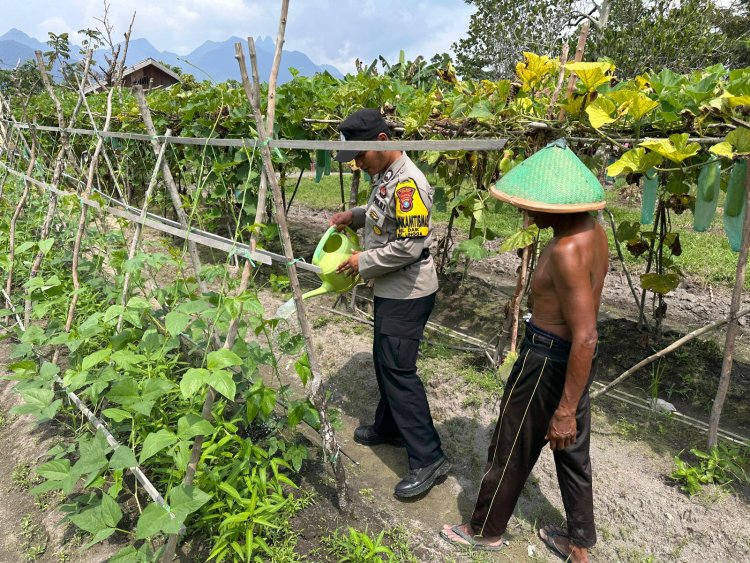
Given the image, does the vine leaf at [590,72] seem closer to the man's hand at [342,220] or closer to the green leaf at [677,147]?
the green leaf at [677,147]

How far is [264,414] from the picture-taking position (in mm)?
1936

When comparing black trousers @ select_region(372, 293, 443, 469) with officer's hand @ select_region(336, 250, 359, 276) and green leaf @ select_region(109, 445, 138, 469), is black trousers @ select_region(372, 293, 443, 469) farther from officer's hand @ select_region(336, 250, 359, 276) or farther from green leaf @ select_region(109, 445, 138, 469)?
green leaf @ select_region(109, 445, 138, 469)

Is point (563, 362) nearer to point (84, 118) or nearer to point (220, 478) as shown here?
point (220, 478)

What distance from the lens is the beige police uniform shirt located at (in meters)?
2.16

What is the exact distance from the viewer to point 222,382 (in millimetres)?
1521

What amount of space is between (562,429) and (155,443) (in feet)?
4.55

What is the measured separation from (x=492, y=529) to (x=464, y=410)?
0.99 metres

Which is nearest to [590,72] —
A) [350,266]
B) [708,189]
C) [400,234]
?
[708,189]

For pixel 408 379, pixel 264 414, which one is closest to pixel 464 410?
pixel 408 379

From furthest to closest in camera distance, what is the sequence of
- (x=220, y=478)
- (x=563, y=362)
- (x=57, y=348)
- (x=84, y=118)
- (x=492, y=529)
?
(x=84, y=118) < (x=57, y=348) < (x=492, y=529) < (x=220, y=478) < (x=563, y=362)

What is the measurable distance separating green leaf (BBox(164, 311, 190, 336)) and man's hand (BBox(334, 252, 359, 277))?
2.57ft

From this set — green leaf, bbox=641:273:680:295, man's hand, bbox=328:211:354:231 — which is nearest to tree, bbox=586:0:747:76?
green leaf, bbox=641:273:680:295

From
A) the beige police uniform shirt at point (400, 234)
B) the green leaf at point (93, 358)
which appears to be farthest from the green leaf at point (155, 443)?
the beige police uniform shirt at point (400, 234)

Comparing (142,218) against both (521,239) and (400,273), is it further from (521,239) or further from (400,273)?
(521,239)
